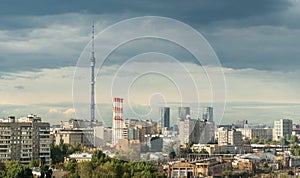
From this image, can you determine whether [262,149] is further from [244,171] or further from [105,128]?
[244,171]

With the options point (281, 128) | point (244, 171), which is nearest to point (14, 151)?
point (244, 171)

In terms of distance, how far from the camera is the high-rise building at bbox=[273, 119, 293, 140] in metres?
41.2

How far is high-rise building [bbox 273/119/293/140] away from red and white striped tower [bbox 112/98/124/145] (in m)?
19.8

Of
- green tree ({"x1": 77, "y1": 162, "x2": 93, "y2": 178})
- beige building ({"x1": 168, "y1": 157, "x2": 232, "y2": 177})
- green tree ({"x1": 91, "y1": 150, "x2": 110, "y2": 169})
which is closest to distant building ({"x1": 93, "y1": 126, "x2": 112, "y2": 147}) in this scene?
beige building ({"x1": 168, "y1": 157, "x2": 232, "y2": 177})

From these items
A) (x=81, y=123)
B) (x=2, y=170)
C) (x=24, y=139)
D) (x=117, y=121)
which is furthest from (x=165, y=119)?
(x=2, y=170)

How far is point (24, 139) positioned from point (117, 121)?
744 centimetres

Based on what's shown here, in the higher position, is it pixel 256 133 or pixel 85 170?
pixel 85 170

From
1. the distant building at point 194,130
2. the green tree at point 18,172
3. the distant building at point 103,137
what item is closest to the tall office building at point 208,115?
the distant building at point 194,130

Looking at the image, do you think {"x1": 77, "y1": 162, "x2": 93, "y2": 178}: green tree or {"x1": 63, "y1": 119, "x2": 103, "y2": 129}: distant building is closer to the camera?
{"x1": 77, "y1": 162, "x2": 93, "y2": 178}: green tree

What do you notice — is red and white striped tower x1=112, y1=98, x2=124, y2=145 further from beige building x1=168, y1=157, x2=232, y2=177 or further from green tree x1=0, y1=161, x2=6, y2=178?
green tree x1=0, y1=161, x2=6, y2=178

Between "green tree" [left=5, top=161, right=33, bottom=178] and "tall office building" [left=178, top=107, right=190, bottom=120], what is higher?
"tall office building" [left=178, top=107, right=190, bottom=120]

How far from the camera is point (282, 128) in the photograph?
4131 centimetres

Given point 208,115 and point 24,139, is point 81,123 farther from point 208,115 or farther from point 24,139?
point 24,139

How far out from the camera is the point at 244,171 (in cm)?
1861
